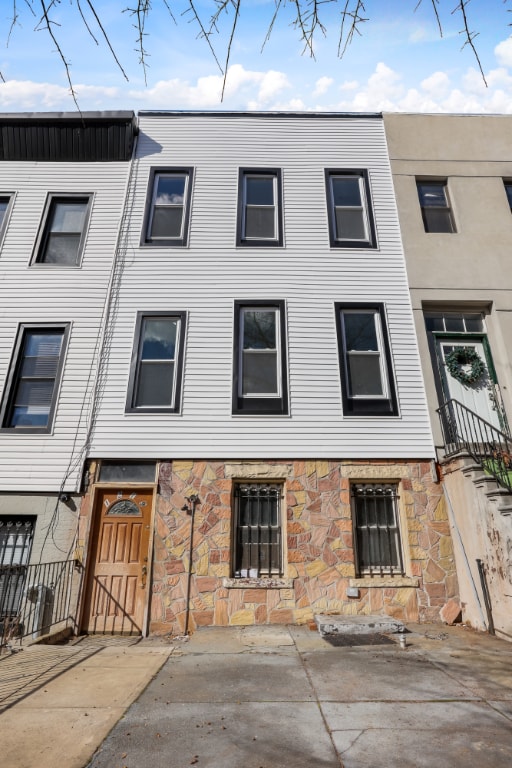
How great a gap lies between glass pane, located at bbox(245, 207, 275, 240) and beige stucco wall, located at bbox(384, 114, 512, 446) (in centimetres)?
302

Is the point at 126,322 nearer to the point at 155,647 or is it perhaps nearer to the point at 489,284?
the point at 155,647

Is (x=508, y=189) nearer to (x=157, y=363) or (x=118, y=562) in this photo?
(x=157, y=363)

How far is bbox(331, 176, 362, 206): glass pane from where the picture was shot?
10.2 m

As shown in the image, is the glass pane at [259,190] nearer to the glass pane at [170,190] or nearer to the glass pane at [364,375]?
the glass pane at [170,190]

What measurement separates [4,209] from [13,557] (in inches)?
319

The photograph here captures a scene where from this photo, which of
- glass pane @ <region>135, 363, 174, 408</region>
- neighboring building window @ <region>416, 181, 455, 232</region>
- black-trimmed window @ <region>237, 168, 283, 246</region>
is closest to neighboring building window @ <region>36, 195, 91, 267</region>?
glass pane @ <region>135, 363, 174, 408</region>

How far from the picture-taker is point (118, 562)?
7.27 metres

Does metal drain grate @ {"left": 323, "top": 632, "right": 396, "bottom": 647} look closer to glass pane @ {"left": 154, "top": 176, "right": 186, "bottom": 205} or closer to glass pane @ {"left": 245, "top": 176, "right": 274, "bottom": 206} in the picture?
glass pane @ {"left": 245, "top": 176, "right": 274, "bottom": 206}

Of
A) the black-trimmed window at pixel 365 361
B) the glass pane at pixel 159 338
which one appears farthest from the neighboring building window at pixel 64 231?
the black-trimmed window at pixel 365 361

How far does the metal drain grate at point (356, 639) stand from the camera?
18.5 ft

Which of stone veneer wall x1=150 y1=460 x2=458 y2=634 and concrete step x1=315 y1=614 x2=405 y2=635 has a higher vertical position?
stone veneer wall x1=150 y1=460 x2=458 y2=634

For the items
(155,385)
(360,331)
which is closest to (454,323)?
(360,331)

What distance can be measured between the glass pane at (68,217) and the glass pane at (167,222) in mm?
1739

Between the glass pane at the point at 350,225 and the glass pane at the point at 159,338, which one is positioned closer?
the glass pane at the point at 159,338
